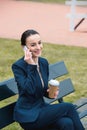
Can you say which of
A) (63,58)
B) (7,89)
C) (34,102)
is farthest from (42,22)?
(34,102)

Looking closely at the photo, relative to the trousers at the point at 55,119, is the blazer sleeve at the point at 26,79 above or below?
above

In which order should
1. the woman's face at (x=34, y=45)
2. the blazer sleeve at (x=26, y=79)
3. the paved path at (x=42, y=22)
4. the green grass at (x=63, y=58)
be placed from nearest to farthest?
the blazer sleeve at (x=26, y=79) < the woman's face at (x=34, y=45) < the green grass at (x=63, y=58) < the paved path at (x=42, y=22)

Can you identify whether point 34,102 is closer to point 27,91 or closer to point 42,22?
point 27,91

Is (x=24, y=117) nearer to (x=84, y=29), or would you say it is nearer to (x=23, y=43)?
(x=23, y=43)

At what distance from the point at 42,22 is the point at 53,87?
30.2 feet

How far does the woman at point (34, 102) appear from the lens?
172 inches

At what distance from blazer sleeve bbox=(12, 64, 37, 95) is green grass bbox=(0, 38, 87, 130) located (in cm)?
268

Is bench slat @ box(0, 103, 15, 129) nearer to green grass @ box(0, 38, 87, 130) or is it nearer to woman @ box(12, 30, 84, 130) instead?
woman @ box(12, 30, 84, 130)

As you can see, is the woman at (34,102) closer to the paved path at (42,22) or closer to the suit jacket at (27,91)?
the suit jacket at (27,91)

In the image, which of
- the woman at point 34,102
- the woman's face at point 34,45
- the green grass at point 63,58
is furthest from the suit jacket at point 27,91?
the green grass at point 63,58

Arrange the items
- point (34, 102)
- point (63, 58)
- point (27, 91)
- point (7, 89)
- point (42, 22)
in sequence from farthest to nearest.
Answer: point (42, 22)
point (63, 58)
point (7, 89)
point (34, 102)
point (27, 91)

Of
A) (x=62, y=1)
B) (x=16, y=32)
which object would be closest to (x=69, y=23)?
(x=16, y=32)

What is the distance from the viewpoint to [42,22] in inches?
535

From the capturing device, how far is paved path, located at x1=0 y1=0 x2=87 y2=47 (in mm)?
11734
